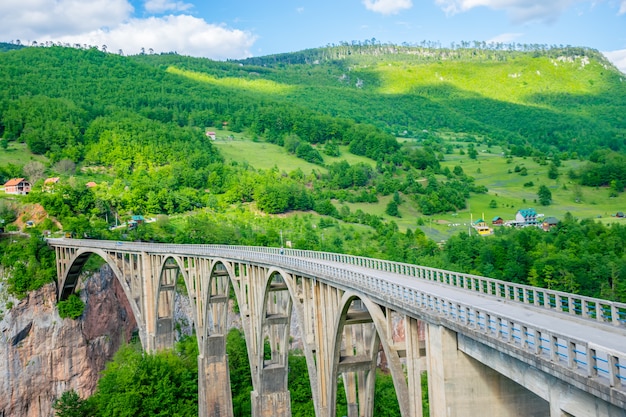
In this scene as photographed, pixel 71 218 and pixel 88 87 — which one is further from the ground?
pixel 88 87

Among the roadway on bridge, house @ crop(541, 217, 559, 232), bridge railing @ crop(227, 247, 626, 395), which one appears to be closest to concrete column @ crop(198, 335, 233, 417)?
bridge railing @ crop(227, 247, 626, 395)

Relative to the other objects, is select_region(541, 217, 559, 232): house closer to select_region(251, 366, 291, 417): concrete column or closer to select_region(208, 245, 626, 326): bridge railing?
select_region(208, 245, 626, 326): bridge railing

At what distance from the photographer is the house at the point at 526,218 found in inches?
4316

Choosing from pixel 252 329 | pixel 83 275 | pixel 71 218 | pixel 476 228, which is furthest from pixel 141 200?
pixel 252 329

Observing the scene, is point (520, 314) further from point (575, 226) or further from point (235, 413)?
point (575, 226)

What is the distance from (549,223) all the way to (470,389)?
9005cm

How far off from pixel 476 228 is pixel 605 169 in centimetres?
4877

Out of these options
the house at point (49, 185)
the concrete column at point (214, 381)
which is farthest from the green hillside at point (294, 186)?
the concrete column at point (214, 381)

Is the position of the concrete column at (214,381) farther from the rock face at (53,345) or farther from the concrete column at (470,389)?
the concrete column at (470,389)

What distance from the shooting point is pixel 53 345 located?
230ft

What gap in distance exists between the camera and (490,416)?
19.5 m

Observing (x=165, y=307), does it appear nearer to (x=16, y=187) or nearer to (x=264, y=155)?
(x=16, y=187)

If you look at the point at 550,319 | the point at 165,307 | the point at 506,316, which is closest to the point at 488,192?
the point at 165,307

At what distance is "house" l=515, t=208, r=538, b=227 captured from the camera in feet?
360
